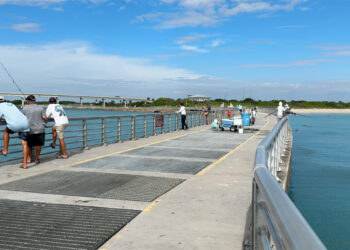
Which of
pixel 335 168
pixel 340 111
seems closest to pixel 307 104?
pixel 340 111

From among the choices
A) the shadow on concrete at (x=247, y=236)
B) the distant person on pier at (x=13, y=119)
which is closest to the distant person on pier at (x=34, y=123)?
the distant person on pier at (x=13, y=119)

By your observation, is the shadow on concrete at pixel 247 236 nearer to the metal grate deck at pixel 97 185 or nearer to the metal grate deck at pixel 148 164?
the metal grate deck at pixel 97 185

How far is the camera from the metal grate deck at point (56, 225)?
4617mm

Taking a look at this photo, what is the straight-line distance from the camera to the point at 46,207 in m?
6.12

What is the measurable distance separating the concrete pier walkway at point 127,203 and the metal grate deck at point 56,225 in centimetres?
1

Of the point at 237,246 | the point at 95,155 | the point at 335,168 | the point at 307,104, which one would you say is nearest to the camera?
the point at 237,246

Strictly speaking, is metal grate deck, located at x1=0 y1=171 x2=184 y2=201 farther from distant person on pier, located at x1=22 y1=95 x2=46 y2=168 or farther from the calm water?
the calm water

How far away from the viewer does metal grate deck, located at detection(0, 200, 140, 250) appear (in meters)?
4.62

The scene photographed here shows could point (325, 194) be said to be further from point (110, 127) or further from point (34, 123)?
point (34, 123)

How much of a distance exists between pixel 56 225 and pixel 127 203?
1.43 m

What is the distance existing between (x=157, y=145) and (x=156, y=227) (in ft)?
33.8

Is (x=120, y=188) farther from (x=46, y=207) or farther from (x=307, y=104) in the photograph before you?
(x=307, y=104)

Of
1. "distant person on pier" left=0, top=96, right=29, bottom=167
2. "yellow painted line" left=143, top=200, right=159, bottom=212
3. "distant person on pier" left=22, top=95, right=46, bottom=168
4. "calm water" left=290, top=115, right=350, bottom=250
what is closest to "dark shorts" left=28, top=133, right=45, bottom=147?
"distant person on pier" left=22, top=95, right=46, bottom=168

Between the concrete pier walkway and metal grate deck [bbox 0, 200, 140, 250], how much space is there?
0.01 metres
